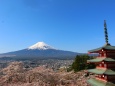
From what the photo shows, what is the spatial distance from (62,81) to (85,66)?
25432 millimetres

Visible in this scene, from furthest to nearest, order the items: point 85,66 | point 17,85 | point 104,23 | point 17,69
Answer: point 85,66
point 17,69
point 17,85
point 104,23

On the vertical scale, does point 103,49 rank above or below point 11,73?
above

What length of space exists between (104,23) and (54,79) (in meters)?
15.1

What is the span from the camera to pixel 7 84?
96.7 ft

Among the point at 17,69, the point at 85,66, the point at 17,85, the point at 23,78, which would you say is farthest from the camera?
the point at 85,66

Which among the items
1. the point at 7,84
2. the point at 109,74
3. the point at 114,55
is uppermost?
the point at 114,55

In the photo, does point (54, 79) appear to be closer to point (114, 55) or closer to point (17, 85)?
point (17, 85)

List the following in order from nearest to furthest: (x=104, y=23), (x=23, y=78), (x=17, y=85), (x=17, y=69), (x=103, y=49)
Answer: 1. (x=103, y=49)
2. (x=104, y=23)
3. (x=17, y=85)
4. (x=23, y=78)
5. (x=17, y=69)

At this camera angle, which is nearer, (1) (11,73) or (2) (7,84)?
(2) (7,84)

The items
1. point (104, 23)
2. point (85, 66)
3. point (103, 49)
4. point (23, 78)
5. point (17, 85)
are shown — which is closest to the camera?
point (103, 49)

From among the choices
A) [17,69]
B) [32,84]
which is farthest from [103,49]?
[17,69]

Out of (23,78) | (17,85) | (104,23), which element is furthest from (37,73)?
(104,23)

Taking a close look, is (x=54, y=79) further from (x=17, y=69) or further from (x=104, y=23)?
(x=104, y=23)

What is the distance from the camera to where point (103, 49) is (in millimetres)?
17859
